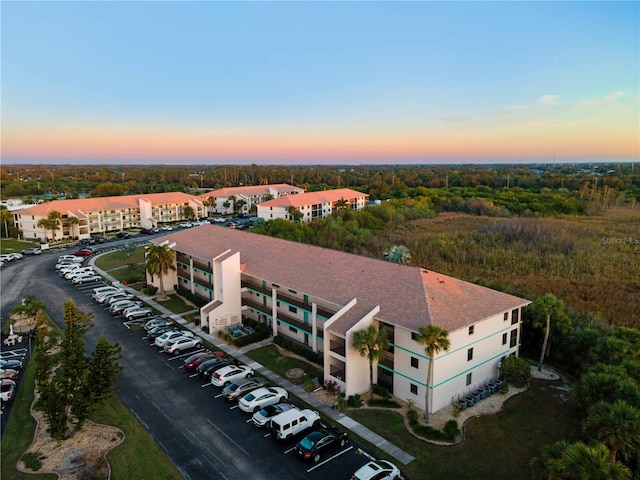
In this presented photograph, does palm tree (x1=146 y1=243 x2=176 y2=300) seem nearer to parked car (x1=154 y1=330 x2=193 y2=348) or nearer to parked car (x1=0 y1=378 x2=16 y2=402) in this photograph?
parked car (x1=154 y1=330 x2=193 y2=348)

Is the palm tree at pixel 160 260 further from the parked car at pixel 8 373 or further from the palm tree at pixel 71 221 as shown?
the palm tree at pixel 71 221

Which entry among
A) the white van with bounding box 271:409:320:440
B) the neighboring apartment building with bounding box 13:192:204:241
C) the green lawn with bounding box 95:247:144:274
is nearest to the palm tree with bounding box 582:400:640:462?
the white van with bounding box 271:409:320:440

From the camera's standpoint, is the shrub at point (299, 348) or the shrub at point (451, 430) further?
the shrub at point (299, 348)

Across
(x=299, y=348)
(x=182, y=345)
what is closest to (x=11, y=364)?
(x=182, y=345)

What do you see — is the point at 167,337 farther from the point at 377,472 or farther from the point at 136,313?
the point at 377,472

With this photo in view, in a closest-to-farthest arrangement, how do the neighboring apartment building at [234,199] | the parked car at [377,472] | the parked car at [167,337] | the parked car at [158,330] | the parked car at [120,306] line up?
the parked car at [377,472] < the parked car at [167,337] < the parked car at [158,330] < the parked car at [120,306] < the neighboring apartment building at [234,199]

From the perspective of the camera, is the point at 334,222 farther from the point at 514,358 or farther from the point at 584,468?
the point at 584,468

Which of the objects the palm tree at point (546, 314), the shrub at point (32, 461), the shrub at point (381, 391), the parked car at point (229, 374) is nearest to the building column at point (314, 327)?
the parked car at point (229, 374)
